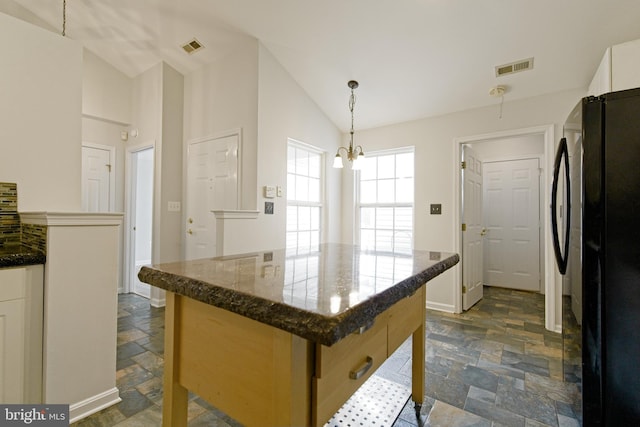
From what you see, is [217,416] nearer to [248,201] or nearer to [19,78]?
[248,201]

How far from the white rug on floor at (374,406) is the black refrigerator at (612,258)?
875mm

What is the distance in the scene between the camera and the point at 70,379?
5.15 feet

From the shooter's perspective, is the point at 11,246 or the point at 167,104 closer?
the point at 11,246

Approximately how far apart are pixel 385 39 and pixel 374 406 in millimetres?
2780

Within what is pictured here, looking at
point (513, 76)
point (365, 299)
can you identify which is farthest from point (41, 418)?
point (513, 76)

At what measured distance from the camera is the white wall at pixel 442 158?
305 centimetres

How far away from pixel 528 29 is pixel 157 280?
2927 millimetres

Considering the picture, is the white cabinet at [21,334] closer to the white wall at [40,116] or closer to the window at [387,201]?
the white wall at [40,116]

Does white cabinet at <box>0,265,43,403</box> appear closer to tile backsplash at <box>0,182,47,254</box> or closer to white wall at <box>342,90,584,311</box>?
tile backsplash at <box>0,182,47,254</box>

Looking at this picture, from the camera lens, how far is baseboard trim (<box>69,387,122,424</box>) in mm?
1569

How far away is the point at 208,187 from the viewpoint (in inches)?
134

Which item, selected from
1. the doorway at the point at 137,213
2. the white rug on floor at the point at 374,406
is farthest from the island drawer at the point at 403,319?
the doorway at the point at 137,213

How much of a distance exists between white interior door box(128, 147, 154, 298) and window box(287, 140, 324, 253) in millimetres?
2142

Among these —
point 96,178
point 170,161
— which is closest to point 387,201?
point 170,161
